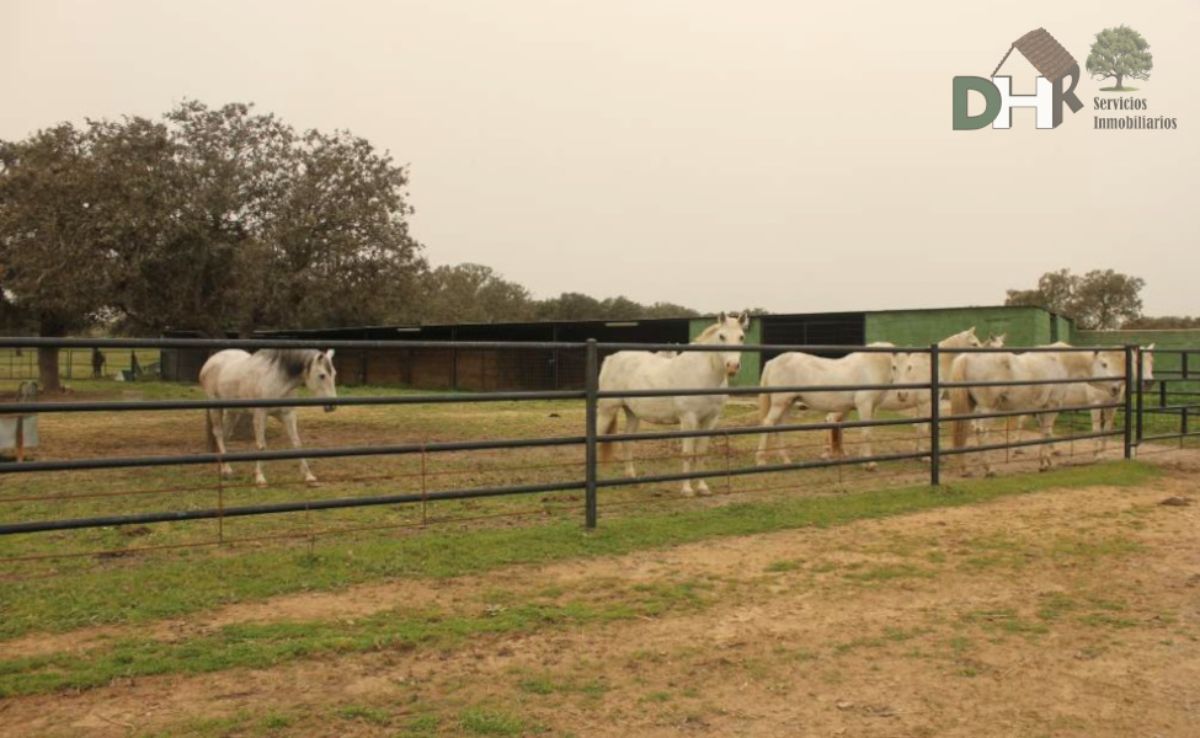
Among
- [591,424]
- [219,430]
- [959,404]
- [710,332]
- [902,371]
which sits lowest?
[219,430]

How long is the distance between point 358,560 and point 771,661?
8.92 feet

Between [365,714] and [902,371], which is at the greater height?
[902,371]

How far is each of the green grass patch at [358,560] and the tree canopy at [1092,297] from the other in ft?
194

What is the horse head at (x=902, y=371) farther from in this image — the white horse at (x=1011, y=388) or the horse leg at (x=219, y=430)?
the horse leg at (x=219, y=430)

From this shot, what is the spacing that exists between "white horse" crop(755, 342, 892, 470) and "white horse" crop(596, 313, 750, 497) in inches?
86.6

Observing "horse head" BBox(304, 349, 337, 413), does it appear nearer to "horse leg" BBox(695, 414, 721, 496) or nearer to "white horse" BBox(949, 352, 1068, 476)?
"horse leg" BBox(695, 414, 721, 496)

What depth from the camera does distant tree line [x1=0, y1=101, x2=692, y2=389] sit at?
62.1 feet

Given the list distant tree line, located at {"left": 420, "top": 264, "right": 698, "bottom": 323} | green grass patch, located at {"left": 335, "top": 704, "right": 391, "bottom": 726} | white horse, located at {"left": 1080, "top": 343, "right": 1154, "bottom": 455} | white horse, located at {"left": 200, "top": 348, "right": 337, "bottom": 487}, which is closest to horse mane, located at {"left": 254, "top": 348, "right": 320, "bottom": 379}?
white horse, located at {"left": 200, "top": 348, "right": 337, "bottom": 487}

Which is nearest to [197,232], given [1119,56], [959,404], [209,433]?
[209,433]

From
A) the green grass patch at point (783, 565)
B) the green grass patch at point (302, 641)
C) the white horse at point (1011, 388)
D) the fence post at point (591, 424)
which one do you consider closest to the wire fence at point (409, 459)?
the fence post at point (591, 424)

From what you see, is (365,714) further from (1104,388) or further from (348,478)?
(1104,388)

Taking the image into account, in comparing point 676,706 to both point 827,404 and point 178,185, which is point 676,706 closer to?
point 827,404

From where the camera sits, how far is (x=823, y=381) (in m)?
11.2

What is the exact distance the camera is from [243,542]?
5.48 meters
